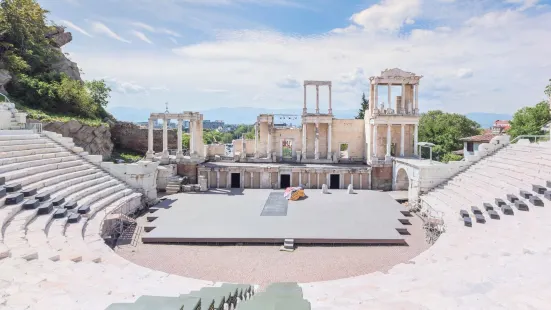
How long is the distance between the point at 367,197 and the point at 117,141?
25.3 metres

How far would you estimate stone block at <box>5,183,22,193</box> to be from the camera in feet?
45.2

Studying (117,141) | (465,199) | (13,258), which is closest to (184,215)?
(13,258)

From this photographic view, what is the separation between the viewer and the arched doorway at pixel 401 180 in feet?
89.4

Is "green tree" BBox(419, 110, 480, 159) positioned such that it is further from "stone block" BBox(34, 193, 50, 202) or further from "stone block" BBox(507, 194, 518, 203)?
"stone block" BBox(34, 193, 50, 202)

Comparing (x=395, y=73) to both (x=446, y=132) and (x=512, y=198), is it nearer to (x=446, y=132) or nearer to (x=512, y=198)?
(x=512, y=198)

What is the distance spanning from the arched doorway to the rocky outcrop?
2398 centimetres

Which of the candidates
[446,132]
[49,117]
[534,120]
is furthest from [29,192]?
[446,132]

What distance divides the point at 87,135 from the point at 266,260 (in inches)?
899

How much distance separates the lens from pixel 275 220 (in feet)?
58.3

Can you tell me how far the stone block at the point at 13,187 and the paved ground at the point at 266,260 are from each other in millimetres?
4532

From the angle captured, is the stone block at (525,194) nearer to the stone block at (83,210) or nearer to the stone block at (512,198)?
the stone block at (512,198)

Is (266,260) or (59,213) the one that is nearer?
(266,260)

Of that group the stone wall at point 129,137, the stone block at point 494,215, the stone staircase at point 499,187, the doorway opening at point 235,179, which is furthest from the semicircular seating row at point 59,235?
the stone wall at point 129,137

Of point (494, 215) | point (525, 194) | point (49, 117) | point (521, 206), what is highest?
point (49, 117)
